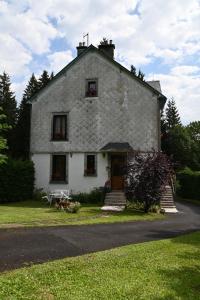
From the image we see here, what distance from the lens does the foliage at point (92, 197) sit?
1029 inches

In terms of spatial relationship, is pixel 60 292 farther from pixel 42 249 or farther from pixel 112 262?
pixel 42 249

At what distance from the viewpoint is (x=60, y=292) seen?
6.89 metres

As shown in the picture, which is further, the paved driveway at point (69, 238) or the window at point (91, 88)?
the window at point (91, 88)

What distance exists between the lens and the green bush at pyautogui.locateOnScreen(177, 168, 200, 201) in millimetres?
34125

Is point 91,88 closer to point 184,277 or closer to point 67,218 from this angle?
point 67,218

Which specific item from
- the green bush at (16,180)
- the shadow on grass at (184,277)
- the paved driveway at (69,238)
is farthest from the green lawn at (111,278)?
the green bush at (16,180)

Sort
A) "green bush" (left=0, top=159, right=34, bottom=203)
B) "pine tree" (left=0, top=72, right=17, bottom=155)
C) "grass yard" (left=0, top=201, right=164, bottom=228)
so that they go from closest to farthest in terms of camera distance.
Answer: "grass yard" (left=0, top=201, right=164, bottom=228) < "green bush" (left=0, top=159, right=34, bottom=203) < "pine tree" (left=0, top=72, right=17, bottom=155)

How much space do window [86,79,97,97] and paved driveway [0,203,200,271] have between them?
1264 centimetres

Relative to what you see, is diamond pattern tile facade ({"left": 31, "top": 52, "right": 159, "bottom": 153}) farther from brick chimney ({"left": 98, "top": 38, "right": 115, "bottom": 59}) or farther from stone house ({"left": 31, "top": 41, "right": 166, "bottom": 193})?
brick chimney ({"left": 98, "top": 38, "right": 115, "bottom": 59})

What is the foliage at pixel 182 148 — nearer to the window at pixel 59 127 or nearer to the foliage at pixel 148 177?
the window at pixel 59 127

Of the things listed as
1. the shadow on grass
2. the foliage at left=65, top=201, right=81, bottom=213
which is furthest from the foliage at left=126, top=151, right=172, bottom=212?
the shadow on grass

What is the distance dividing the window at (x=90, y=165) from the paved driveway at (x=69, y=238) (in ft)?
32.4

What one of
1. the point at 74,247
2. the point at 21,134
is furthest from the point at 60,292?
the point at 21,134

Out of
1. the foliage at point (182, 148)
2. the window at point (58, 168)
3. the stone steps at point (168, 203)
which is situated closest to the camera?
the stone steps at point (168, 203)
